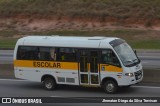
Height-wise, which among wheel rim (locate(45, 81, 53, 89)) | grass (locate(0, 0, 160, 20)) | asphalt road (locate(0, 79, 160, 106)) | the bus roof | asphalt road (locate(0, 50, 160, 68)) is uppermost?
grass (locate(0, 0, 160, 20))

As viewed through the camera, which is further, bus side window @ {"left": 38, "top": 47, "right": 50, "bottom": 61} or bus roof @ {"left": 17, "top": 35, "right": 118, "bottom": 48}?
bus side window @ {"left": 38, "top": 47, "right": 50, "bottom": 61}

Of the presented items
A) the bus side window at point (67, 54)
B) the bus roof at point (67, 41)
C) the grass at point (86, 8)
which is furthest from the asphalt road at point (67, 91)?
the grass at point (86, 8)

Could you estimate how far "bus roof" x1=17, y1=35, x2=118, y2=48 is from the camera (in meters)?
20.0

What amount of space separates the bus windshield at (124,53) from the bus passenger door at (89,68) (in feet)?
2.78

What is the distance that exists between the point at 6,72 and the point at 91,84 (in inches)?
258

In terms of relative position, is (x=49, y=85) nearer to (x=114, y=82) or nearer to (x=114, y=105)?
(x=114, y=82)

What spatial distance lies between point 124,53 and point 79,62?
1.81 m

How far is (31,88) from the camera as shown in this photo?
21578 millimetres

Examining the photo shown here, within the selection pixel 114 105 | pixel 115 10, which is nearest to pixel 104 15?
pixel 115 10

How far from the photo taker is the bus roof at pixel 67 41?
1995 centimetres

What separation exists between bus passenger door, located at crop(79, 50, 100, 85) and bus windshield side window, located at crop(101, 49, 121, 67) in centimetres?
29

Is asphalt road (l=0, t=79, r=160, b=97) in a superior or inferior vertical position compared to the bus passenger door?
inferior

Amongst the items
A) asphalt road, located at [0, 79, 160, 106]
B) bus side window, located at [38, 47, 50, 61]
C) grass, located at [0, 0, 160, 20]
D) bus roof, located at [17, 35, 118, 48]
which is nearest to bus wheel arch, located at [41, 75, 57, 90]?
asphalt road, located at [0, 79, 160, 106]

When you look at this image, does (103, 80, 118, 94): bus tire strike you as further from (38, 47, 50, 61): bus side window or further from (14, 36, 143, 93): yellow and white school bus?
(38, 47, 50, 61): bus side window
